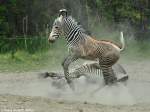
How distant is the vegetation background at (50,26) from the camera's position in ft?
73.7

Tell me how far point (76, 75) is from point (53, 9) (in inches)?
958

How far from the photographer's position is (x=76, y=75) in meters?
12.9

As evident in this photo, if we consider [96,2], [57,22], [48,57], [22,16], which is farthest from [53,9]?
[57,22]

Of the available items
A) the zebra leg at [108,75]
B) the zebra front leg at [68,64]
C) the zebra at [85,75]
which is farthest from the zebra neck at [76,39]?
the zebra leg at [108,75]

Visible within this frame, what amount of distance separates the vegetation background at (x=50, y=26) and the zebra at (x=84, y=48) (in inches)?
253

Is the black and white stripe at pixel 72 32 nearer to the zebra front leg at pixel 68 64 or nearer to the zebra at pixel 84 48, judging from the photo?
the zebra at pixel 84 48

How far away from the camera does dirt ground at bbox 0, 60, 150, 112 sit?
998cm

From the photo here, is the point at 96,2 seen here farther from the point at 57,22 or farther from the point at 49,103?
the point at 49,103

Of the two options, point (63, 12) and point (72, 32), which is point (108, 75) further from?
point (63, 12)

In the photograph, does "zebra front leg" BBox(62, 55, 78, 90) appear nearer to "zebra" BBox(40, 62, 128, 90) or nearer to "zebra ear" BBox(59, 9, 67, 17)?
"zebra" BBox(40, 62, 128, 90)

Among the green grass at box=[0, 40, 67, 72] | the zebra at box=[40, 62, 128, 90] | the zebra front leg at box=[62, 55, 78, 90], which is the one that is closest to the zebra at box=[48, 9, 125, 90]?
the zebra front leg at box=[62, 55, 78, 90]

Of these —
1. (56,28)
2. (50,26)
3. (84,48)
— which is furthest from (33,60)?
(50,26)

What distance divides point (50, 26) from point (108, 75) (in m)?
19.8

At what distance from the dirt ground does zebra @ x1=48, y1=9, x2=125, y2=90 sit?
1.35 feet
